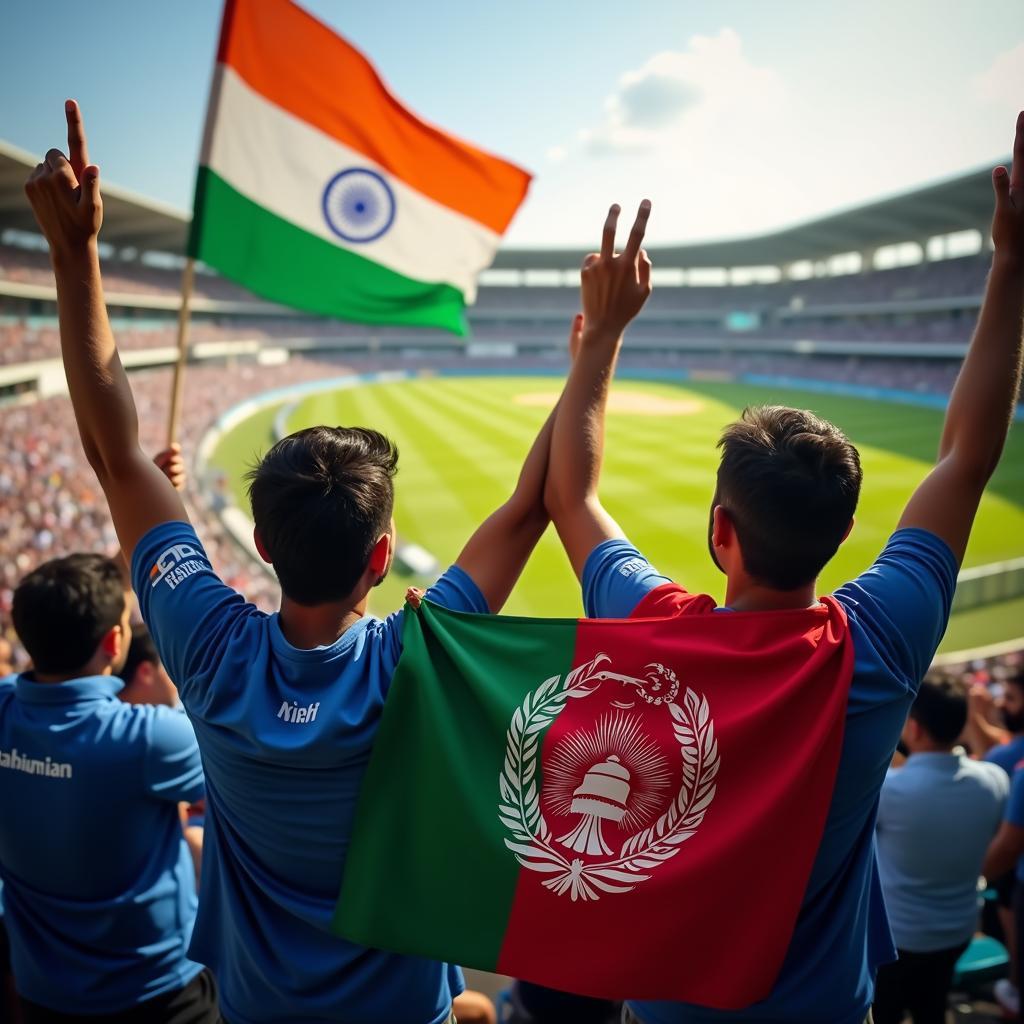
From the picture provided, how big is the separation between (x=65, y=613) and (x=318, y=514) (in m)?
1.23

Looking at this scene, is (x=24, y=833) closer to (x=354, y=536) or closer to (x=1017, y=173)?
(x=354, y=536)

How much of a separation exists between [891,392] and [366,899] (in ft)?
146

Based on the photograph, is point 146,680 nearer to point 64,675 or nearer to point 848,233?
point 64,675

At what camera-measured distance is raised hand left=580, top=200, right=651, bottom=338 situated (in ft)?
6.71

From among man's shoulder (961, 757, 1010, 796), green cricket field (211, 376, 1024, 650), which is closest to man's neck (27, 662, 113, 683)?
man's shoulder (961, 757, 1010, 796)

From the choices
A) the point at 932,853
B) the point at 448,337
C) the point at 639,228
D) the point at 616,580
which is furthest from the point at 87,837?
the point at 448,337

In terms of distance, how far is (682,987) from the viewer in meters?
1.45

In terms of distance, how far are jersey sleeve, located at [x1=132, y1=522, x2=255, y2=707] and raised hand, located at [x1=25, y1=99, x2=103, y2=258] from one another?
75 cm

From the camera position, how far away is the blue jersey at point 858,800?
1.50m

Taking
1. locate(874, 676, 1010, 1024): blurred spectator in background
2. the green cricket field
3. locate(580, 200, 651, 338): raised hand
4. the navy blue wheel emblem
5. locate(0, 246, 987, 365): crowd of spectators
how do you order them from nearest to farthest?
locate(580, 200, 651, 338): raised hand → locate(874, 676, 1010, 1024): blurred spectator in background → the navy blue wheel emblem → the green cricket field → locate(0, 246, 987, 365): crowd of spectators

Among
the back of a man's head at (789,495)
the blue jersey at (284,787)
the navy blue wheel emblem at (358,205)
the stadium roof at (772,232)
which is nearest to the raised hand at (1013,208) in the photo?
the back of a man's head at (789,495)

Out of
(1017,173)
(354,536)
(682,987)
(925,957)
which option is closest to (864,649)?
(682,987)

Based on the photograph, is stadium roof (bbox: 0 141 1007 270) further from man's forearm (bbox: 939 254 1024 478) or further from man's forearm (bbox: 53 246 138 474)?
man's forearm (bbox: 939 254 1024 478)

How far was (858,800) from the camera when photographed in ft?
4.97
